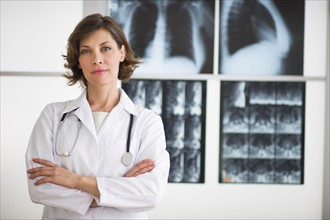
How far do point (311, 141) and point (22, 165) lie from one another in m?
2.07

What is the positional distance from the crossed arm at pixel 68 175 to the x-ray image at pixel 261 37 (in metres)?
1.56

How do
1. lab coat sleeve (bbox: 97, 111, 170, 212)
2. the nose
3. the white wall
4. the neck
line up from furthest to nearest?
the white wall → the neck → the nose → lab coat sleeve (bbox: 97, 111, 170, 212)

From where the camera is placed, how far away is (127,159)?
6.05ft

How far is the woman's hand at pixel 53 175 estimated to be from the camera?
179cm

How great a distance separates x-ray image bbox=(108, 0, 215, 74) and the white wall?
229 mm

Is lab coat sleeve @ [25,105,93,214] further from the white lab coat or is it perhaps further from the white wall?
the white wall

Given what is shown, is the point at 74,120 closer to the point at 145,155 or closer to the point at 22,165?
the point at 145,155

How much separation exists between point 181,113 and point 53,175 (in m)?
1.56

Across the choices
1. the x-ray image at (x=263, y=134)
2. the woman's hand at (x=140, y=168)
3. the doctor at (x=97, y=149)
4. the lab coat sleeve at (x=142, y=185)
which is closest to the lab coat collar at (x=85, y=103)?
the doctor at (x=97, y=149)

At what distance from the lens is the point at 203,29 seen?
10.6ft

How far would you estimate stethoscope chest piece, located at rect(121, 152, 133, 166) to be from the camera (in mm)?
1841

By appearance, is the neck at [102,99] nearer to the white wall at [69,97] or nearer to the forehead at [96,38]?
the forehead at [96,38]

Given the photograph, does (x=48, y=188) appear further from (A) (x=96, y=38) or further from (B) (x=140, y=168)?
(A) (x=96, y=38)

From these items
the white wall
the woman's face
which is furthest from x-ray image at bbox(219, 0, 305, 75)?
the woman's face
